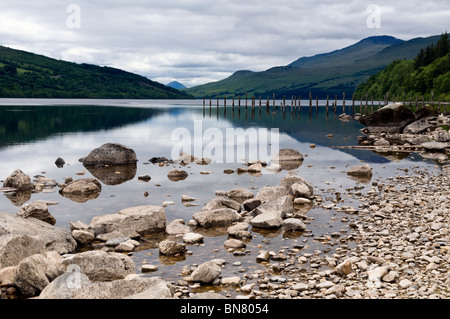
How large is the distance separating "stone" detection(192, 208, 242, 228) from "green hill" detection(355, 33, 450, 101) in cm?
8369

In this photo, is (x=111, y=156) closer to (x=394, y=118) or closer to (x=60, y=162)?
(x=60, y=162)

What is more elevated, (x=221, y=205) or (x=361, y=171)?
(x=361, y=171)

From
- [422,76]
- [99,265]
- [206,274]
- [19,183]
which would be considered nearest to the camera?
[206,274]

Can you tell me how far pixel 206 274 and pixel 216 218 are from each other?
5239 millimetres

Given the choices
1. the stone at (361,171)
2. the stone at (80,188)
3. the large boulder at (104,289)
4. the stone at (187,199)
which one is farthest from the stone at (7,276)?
the stone at (361,171)

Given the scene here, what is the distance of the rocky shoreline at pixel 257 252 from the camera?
31.1ft

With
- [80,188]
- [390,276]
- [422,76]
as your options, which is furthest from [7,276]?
[422,76]

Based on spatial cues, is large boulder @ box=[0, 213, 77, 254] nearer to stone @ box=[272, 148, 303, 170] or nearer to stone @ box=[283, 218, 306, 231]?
stone @ box=[283, 218, 306, 231]

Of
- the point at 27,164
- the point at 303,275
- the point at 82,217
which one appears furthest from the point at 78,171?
the point at 303,275

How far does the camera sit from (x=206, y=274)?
10391 millimetres

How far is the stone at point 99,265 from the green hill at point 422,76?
89479 millimetres

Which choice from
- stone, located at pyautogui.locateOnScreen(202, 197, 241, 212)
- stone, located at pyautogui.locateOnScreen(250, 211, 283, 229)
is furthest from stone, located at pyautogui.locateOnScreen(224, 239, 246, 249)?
stone, located at pyautogui.locateOnScreen(202, 197, 241, 212)

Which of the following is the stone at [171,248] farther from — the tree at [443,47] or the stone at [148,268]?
the tree at [443,47]
